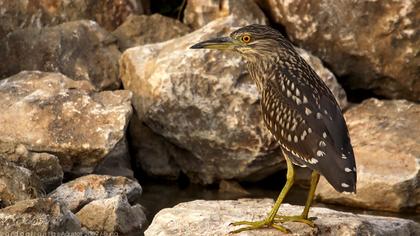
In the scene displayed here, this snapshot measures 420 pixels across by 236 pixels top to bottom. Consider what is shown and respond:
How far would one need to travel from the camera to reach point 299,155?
7332 millimetres

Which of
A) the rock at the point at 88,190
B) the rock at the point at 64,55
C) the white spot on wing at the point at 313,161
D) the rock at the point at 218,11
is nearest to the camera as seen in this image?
the white spot on wing at the point at 313,161

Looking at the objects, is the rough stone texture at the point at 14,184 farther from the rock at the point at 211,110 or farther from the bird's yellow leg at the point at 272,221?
the rock at the point at 211,110

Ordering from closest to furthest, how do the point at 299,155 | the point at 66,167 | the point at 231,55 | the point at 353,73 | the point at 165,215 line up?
the point at 299,155, the point at 165,215, the point at 66,167, the point at 231,55, the point at 353,73

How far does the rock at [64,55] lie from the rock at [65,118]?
0.75 meters

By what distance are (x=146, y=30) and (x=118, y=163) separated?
1874 millimetres

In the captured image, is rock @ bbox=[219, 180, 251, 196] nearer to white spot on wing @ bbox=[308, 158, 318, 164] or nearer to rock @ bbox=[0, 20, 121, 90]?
rock @ bbox=[0, 20, 121, 90]

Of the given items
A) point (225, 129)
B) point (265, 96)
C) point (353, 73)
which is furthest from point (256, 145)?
point (265, 96)

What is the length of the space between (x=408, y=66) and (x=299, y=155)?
153 inches

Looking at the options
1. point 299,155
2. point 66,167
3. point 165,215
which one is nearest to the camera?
point 299,155

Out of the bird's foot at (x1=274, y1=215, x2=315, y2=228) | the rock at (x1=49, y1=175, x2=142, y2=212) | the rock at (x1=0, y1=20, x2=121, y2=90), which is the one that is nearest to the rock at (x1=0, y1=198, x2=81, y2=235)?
the rock at (x1=49, y1=175, x2=142, y2=212)

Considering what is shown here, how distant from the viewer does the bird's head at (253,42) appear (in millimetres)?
7992

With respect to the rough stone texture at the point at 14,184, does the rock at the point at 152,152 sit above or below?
below

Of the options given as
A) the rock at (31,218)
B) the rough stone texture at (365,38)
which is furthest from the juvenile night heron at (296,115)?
the rough stone texture at (365,38)

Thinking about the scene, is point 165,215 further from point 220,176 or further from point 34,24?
point 34,24
